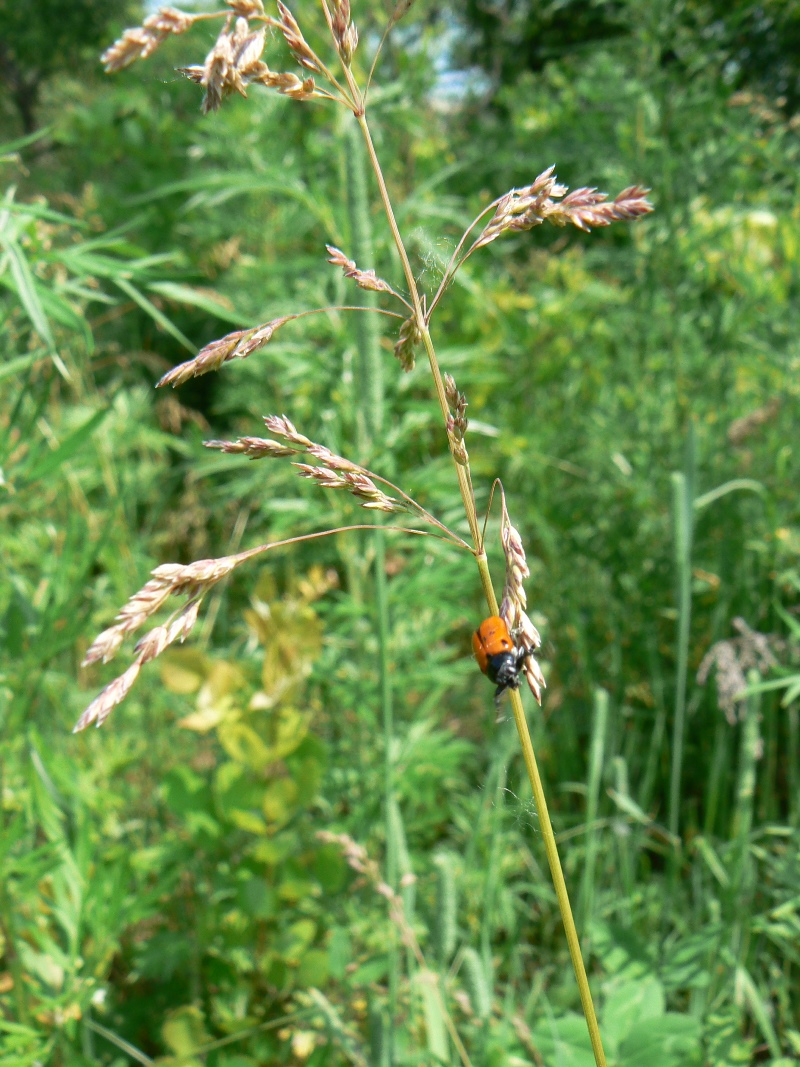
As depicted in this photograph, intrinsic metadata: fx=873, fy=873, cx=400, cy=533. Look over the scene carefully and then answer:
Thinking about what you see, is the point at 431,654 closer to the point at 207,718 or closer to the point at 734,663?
the point at 207,718

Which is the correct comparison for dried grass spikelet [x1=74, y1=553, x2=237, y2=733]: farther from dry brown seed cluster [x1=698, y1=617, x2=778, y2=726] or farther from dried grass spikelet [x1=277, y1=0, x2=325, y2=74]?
dry brown seed cluster [x1=698, y1=617, x2=778, y2=726]

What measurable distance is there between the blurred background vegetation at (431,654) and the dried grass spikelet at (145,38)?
9.5 inches

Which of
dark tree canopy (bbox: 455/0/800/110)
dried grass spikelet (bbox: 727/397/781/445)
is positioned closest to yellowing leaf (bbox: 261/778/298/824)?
dried grass spikelet (bbox: 727/397/781/445)

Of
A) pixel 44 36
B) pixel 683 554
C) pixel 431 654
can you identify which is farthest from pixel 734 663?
pixel 44 36

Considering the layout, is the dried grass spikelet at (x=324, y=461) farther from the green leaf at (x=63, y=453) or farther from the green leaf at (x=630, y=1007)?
the green leaf at (x=630, y=1007)

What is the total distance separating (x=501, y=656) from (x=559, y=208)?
0.29 metres

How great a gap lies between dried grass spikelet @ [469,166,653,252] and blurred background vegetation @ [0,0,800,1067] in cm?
12

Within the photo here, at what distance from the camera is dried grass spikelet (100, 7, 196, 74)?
1.64 ft

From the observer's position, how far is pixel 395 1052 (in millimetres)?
1094

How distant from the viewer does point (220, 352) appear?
54 cm

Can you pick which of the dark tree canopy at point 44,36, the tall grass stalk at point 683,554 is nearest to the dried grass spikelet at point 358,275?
the tall grass stalk at point 683,554

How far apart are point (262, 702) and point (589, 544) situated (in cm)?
99

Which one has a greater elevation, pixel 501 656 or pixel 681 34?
pixel 681 34

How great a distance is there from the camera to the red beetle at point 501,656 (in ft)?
1.87
